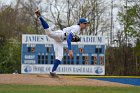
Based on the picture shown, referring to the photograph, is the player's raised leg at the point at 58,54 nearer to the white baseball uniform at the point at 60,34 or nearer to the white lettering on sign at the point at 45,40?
the white baseball uniform at the point at 60,34

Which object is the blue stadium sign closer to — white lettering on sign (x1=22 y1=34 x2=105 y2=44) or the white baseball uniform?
white lettering on sign (x1=22 y1=34 x2=105 y2=44)

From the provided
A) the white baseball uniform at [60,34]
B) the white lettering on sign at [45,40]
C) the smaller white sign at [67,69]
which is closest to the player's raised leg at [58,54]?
the white baseball uniform at [60,34]

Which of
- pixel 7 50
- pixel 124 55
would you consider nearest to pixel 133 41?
pixel 124 55

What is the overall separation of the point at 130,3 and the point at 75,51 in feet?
47.9

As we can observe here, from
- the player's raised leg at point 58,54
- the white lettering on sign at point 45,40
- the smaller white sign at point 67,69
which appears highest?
the white lettering on sign at point 45,40

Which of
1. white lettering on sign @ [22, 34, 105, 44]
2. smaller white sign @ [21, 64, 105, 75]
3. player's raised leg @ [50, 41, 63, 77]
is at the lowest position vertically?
smaller white sign @ [21, 64, 105, 75]

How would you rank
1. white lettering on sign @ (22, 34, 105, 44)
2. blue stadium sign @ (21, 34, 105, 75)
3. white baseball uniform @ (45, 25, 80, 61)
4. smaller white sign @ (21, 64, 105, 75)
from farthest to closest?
smaller white sign @ (21, 64, 105, 75)
white lettering on sign @ (22, 34, 105, 44)
blue stadium sign @ (21, 34, 105, 75)
white baseball uniform @ (45, 25, 80, 61)

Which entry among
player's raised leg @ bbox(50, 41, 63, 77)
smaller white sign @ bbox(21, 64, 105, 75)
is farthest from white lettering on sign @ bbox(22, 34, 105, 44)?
player's raised leg @ bbox(50, 41, 63, 77)

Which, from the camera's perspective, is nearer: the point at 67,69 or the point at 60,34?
the point at 60,34

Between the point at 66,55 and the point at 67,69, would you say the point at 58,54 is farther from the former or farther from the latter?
the point at 67,69

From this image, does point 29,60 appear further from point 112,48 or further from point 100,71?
point 112,48

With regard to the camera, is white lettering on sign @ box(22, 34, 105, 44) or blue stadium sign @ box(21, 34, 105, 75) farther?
white lettering on sign @ box(22, 34, 105, 44)

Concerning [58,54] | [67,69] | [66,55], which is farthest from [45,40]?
[58,54]

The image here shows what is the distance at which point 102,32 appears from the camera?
4400cm
